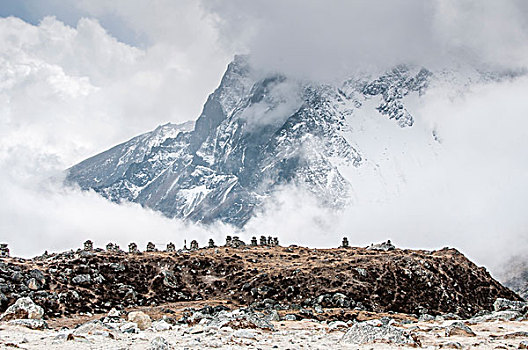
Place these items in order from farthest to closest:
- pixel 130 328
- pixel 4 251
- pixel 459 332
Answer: pixel 4 251, pixel 130 328, pixel 459 332

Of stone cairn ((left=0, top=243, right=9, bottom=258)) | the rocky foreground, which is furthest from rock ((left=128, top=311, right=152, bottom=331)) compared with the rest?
stone cairn ((left=0, top=243, right=9, bottom=258))

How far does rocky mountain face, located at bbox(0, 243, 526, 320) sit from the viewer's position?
75.4 metres

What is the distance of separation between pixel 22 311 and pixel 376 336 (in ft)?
110

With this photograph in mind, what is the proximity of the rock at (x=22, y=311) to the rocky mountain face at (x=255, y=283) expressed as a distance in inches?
808

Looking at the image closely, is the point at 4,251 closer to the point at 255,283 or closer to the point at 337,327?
the point at 255,283

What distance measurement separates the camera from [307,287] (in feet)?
276

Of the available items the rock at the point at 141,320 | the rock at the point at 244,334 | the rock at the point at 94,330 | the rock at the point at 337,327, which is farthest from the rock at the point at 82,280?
the rock at the point at 244,334

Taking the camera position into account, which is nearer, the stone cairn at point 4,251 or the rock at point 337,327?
the rock at point 337,327

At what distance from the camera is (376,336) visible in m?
29.4

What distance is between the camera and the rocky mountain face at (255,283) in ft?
247

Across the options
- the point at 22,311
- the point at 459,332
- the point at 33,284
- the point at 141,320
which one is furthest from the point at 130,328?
the point at 33,284

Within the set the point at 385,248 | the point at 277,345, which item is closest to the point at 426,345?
the point at 277,345

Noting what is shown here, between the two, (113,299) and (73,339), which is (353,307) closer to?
(113,299)

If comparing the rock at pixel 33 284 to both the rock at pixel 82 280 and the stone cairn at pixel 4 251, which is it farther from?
the stone cairn at pixel 4 251
